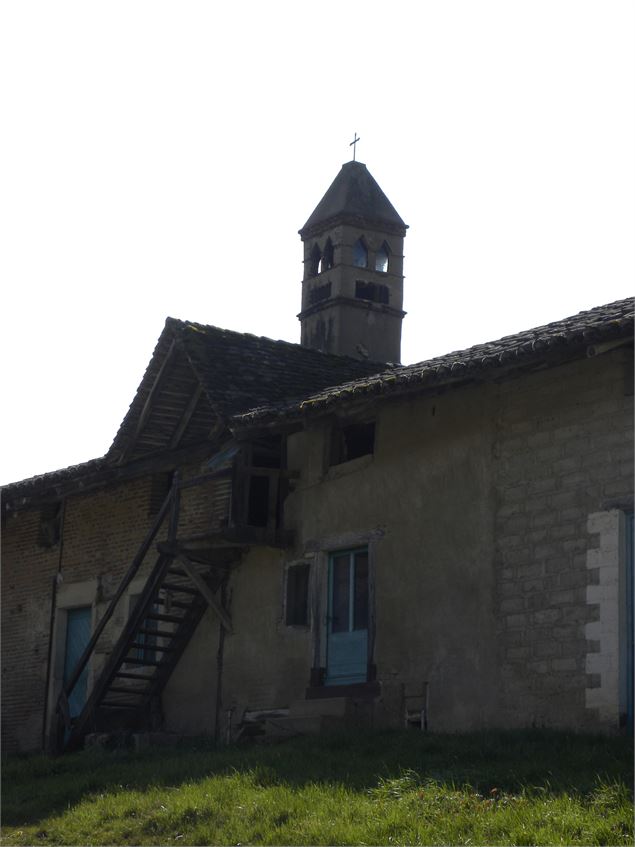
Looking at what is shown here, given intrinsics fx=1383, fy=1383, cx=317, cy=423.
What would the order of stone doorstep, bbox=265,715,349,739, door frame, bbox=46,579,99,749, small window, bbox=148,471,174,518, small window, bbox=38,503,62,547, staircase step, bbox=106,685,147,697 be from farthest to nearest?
small window, bbox=38,503,62,547
door frame, bbox=46,579,99,749
small window, bbox=148,471,174,518
staircase step, bbox=106,685,147,697
stone doorstep, bbox=265,715,349,739

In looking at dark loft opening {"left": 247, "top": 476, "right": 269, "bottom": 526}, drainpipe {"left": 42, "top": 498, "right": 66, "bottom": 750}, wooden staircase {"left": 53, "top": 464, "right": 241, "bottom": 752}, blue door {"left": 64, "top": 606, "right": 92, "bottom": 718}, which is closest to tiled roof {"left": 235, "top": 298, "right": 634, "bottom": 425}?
dark loft opening {"left": 247, "top": 476, "right": 269, "bottom": 526}

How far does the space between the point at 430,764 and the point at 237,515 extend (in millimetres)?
5953

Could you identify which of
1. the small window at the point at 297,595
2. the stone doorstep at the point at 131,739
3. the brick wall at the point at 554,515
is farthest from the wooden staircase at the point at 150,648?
the brick wall at the point at 554,515

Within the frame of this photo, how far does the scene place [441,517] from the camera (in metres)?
15.6

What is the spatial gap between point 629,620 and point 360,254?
18.8 m

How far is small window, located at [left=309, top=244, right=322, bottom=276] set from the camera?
3156cm

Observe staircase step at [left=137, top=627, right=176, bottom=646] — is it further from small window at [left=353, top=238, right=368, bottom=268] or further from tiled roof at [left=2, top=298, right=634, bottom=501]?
small window at [left=353, top=238, right=368, bottom=268]

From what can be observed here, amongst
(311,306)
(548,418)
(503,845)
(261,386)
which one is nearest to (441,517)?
(548,418)

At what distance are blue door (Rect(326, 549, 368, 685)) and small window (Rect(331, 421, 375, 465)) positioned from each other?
1309 mm

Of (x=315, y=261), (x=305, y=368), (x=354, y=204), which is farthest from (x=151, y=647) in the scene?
(x=354, y=204)

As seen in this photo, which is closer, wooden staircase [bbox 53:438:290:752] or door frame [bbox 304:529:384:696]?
door frame [bbox 304:529:384:696]

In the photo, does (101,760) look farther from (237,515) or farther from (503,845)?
(503,845)

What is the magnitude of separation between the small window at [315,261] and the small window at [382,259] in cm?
137

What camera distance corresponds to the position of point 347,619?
16969 millimetres
